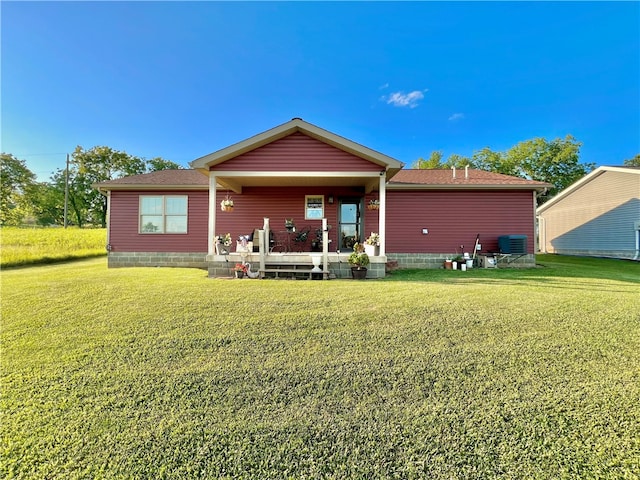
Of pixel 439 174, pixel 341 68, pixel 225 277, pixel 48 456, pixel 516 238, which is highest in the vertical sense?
pixel 341 68

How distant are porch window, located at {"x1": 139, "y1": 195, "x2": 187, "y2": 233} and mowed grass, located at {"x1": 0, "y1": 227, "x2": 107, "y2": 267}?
18.4 feet

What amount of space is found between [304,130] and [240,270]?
393cm

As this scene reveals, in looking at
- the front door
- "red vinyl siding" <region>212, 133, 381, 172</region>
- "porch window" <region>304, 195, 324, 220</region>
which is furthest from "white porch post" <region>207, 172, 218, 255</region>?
the front door

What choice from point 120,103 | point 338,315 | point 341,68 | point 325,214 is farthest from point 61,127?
point 338,315

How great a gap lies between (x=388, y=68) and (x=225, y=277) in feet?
45.6

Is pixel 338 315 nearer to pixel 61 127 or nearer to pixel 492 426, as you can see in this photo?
pixel 492 426

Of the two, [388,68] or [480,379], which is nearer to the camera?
[480,379]

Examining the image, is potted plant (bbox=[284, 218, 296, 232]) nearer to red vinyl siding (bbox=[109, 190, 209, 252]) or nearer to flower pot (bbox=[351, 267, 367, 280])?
red vinyl siding (bbox=[109, 190, 209, 252])

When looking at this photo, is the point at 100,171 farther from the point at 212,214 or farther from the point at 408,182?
the point at 408,182

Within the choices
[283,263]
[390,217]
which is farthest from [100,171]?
[390,217]

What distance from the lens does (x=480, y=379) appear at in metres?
2.64

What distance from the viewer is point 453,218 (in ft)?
32.9

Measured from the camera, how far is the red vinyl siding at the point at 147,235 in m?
10.2

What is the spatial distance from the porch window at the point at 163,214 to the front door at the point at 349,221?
5.57m
